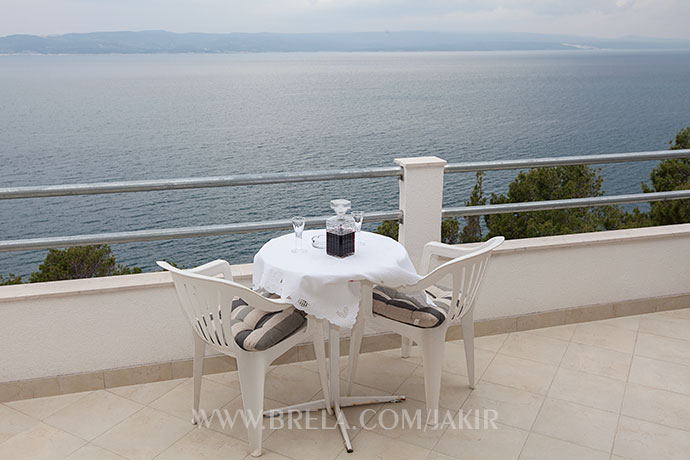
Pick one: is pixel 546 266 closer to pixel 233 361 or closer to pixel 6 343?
pixel 233 361

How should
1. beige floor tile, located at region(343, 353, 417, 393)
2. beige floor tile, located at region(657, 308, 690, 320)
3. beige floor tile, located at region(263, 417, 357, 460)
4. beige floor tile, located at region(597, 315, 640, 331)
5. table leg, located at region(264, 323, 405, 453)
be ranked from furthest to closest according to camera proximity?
beige floor tile, located at region(657, 308, 690, 320) < beige floor tile, located at region(597, 315, 640, 331) < beige floor tile, located at region(343, 353, 417, 393) < table leg, located at region(264, 323, 405, 453) < beige floor tile, located at region(263, 417, 357, 460)

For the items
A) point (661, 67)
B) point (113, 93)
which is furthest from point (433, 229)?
point (661, 67)

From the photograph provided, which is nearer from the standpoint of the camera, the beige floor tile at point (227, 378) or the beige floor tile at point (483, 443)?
the beige floor tile at point (483, 443)

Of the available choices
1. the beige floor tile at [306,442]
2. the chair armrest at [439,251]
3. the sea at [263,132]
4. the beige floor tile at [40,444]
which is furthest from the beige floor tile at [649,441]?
the sea at [263,132]

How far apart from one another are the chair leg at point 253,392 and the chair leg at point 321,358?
10.0 inches

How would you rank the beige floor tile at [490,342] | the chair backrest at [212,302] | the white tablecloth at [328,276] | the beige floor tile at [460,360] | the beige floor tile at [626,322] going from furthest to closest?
the beige floor tile at [626,322], the beige floor tile at [490,342], the beige floor tile at [460,360], the white tablecloth at [328,276], the chair backrest at [212,302]

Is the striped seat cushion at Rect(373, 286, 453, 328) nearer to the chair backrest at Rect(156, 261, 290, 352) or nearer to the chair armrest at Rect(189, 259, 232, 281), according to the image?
the chair backrest at Rect(156, 261, 290, 352)

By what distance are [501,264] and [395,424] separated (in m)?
1.17

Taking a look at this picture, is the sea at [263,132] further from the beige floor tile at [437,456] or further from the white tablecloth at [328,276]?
the beige floor tile at [437,456]

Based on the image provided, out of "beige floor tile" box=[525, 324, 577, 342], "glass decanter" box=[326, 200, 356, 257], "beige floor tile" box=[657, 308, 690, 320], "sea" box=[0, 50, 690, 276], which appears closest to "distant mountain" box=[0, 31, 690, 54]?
"sea" box=[0, 50, 690, 276]

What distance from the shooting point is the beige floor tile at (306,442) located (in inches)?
95.3

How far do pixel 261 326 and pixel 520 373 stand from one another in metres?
1.37

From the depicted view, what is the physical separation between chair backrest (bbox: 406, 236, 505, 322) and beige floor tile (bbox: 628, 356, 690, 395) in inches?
38.7

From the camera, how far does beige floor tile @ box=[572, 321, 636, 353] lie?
3336mm
